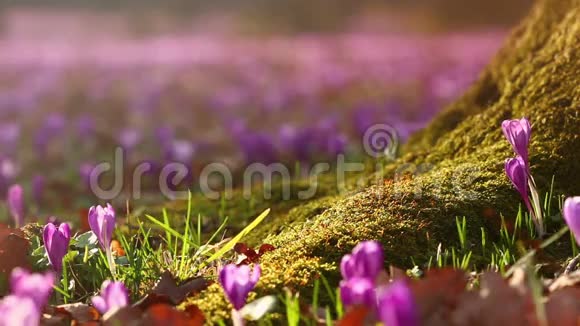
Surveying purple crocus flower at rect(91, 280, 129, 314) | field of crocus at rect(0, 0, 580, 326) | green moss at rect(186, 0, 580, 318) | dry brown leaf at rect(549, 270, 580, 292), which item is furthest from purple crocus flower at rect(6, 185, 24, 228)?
dry brown leaf at rect(549, 270, 580, 292)

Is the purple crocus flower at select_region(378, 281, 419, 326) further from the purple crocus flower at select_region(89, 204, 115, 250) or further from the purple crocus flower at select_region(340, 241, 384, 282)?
the purple crocus flower at select_region(89, 204, 115, 250)

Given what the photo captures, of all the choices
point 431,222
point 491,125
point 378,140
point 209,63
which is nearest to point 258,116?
point 209,63

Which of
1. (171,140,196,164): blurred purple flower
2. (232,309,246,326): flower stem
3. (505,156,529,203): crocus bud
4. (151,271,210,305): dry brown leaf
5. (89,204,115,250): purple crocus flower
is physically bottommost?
(171,140,196,164): blurred purple flower

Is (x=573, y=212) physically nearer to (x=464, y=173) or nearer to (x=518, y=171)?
(x=518, y=171)

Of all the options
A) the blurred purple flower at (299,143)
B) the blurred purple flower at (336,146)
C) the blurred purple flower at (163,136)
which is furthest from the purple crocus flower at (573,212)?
the blurred purple flower at (163,136)

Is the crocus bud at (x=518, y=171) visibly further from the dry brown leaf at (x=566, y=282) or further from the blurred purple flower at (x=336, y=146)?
the blurred purple flower at (x=336, y=146)

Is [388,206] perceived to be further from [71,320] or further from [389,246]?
[71,320]

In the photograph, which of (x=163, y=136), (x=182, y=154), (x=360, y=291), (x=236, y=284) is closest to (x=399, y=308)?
(x=360, y=291)
